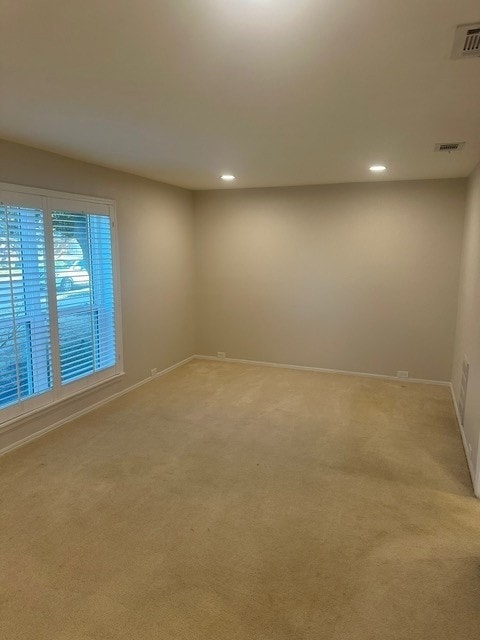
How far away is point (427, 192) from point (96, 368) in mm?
4246

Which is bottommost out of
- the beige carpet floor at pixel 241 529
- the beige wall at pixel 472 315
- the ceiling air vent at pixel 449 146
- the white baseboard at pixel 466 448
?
the beige carpet floor at pixel 241 529

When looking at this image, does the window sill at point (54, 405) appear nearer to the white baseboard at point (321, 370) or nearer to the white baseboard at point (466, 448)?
the white baseboard at point (321, 370)

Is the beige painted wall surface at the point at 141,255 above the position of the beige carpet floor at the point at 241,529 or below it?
above

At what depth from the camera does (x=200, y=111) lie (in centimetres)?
236

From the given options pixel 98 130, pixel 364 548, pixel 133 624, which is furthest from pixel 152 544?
pixel 98 130

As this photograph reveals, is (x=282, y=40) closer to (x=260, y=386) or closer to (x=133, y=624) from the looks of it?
(x=133, y=624)

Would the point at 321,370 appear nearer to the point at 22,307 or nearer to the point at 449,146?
the point at 449,146

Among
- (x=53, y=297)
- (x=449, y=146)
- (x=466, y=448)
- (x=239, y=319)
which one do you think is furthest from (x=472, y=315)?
(x=53, y=297)

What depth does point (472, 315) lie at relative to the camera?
3.38 m

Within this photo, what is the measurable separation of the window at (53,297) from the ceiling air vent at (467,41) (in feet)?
9.99

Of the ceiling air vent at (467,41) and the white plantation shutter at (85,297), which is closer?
the ceiling air vent at (467,41)

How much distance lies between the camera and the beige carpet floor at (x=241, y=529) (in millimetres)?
1778

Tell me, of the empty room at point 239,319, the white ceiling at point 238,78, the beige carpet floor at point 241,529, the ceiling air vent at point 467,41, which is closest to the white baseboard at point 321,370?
the empty room at point 239,319

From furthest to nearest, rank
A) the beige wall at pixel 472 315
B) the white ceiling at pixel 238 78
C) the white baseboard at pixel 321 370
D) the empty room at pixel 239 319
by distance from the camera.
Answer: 1. the white baseboard at pixel 321 370
2. the beige wall at pixel 472 315
3. the empty room at pixel 239 319
4. the white ceiling at pixel 238 78
